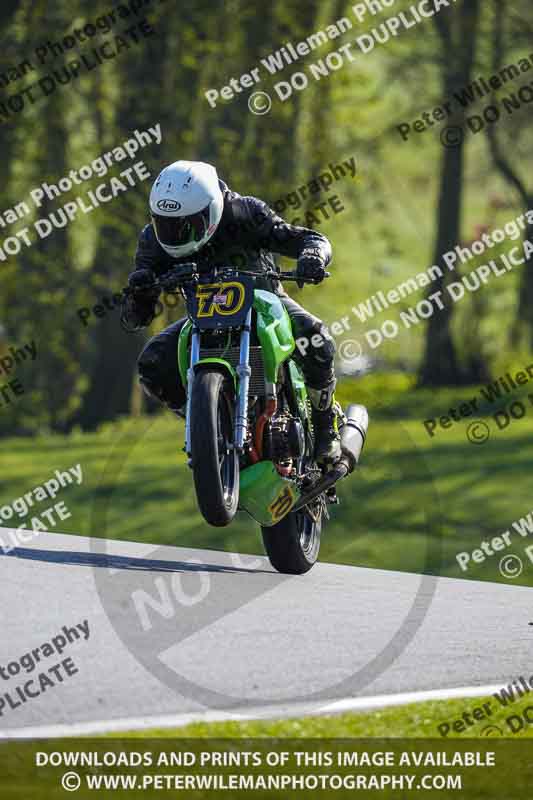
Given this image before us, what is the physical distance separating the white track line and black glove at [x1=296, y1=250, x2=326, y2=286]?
2551 mm

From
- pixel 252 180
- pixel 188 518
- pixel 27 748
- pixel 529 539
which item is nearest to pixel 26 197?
pixel 252 180

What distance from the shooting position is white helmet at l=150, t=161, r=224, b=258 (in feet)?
25.4

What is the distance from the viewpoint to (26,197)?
83.4 feet

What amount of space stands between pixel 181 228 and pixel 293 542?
220 cm

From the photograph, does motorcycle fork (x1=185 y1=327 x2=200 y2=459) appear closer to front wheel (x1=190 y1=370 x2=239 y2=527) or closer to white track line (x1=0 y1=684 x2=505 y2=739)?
front wheel (x1=190 y1=370 x2=239 y2=527)

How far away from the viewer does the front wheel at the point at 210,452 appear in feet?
23.9

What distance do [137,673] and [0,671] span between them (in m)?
0.63

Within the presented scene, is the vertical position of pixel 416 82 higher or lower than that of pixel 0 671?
higher

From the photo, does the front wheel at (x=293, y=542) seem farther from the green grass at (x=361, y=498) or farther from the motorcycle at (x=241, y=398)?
the green grass at (x=361, y=498)

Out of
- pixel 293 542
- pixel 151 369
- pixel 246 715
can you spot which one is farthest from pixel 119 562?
pixel 246 715

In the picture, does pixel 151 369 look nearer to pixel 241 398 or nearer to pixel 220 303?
pixel 220 303

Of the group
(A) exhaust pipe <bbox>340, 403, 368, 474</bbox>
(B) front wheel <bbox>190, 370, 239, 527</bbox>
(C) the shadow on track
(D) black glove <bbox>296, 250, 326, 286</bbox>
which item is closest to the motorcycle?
(B) front wheel <bbox>190, 370, 239, 527</bbox>

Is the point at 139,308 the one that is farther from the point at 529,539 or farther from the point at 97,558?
the point at 529,539

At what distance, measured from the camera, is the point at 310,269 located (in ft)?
26.3
